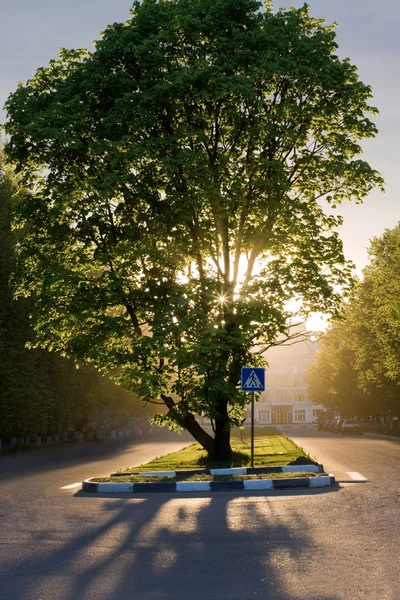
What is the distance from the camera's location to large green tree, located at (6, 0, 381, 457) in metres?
23.8

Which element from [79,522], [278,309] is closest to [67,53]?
[278,309]

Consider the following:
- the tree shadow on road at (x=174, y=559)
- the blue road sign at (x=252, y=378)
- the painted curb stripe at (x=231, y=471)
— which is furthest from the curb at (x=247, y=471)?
the tree shadow on road at (x=174, y=559)

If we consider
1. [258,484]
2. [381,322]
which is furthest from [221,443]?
[381,322]

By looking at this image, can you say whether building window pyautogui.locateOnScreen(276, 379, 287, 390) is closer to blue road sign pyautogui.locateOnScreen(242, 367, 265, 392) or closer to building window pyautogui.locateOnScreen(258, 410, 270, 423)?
building window pyautogui.locateOnScreen(258, 410, 270, 423)

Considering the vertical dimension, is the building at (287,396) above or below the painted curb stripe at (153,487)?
above

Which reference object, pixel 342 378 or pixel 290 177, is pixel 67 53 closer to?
pixel 290 177

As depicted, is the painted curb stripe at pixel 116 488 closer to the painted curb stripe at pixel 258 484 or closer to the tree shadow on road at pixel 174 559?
the painted curb stripe at pixel 258 484

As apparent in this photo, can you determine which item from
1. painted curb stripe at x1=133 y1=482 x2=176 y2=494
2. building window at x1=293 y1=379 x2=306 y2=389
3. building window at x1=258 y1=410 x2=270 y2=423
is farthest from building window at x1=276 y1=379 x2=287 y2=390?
painted curb stripe at x1=133 y1=482 x2=176 y2=494

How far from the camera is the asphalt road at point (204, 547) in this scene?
289 inches

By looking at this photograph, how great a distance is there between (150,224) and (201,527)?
15.1 metres

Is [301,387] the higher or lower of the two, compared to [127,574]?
higher

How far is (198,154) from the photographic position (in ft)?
76.5

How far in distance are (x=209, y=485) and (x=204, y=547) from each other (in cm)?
852

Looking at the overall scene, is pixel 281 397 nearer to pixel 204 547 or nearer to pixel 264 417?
pixel 264 417
